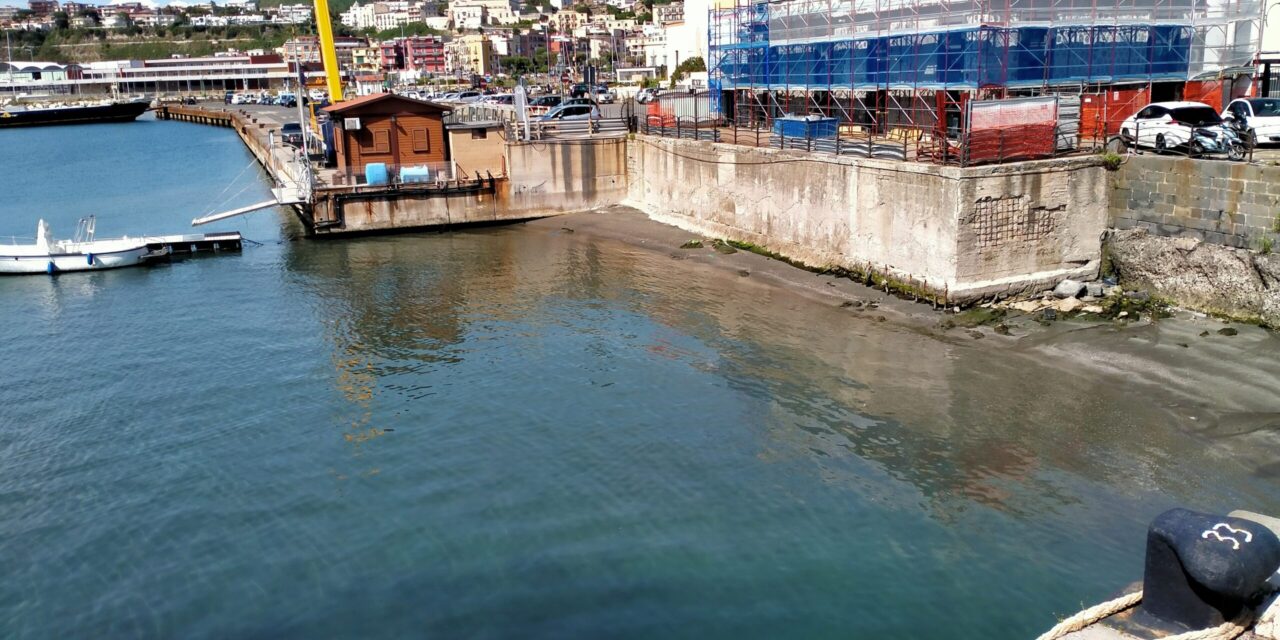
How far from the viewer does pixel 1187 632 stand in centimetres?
891

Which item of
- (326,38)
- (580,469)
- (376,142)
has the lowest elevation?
(580,469)

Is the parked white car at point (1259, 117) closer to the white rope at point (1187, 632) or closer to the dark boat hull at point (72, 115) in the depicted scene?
the white rope at point (1187, 632)

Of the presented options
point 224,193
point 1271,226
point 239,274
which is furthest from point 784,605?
point 224,193

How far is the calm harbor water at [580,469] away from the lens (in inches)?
508

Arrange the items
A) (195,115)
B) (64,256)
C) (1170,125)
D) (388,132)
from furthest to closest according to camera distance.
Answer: (195,115) → (388,132) → (64,256) → (1170,125)

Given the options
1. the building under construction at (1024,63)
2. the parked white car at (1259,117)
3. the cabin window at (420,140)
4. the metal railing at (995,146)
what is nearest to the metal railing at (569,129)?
the cabin window at (420,140)

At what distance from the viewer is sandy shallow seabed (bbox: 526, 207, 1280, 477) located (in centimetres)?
1723

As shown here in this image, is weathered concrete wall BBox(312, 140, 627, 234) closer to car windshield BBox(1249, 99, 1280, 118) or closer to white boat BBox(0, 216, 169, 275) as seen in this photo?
white boat BBox(0, 216, 169, 275)

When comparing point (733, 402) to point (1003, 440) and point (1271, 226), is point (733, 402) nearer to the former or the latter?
point (1003, 440)

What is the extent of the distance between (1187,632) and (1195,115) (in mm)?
20386

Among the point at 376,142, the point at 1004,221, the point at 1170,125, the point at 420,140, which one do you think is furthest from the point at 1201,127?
the point at 376,142

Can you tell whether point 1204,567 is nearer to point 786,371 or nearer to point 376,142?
point 786,371

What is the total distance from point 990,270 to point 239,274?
23.7m

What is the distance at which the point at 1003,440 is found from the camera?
17266 mm
